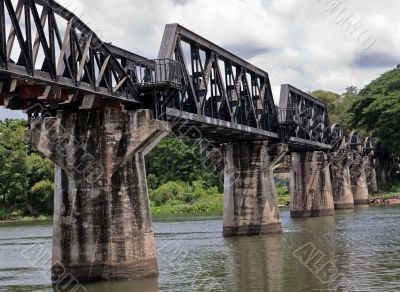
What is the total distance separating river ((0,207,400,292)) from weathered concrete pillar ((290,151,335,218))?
20.9 metres

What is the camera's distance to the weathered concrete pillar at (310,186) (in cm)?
7369

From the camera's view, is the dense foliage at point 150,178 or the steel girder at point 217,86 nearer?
the steel girder at point 217,86

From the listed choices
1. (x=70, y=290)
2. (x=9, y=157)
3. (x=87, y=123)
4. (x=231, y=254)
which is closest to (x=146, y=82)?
(x=87, y=123)

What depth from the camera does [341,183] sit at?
89875 millimetres

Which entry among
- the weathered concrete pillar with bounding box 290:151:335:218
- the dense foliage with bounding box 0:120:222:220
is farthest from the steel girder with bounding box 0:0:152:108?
the dense foliage with bounding box 0:120:222:220

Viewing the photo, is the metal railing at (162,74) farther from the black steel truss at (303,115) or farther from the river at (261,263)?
the black steel truss at (303,115)

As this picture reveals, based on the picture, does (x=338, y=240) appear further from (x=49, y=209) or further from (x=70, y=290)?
(x=49, y=209)

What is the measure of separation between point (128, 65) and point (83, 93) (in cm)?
489

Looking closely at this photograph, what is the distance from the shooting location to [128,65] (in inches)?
1171

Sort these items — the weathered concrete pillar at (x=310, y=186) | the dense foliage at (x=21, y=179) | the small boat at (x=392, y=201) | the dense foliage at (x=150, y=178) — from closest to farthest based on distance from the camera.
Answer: the weathered concrete pillar at (x=310, y=186)
the small boat at (x=392, y=201)
the dense foliage at (x=21, y=179)
the dense foliage at (x=150, y=178)

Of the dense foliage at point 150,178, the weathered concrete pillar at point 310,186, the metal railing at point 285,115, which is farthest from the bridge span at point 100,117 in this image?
the dense foliage at point 150,178

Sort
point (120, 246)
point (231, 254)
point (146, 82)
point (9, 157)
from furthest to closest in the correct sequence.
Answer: point (9, 157) → point (231, 254) → point (146, 82) → point (120, 246)

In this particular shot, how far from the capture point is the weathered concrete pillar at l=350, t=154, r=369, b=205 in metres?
99.8

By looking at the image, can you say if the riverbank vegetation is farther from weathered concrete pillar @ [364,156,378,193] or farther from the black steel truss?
the black steel truss
